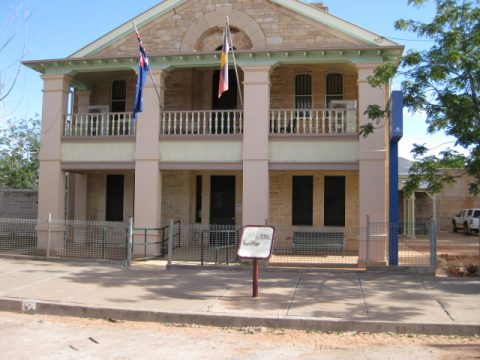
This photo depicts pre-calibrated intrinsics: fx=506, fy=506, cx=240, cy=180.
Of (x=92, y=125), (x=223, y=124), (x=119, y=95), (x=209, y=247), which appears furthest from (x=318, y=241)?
(x=119, y=95)

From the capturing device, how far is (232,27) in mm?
15891

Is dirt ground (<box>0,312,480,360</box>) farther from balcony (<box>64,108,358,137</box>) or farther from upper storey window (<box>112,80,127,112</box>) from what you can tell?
upper storey window (<box>112,80,127,112</box>)

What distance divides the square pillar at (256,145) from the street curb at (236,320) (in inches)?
262

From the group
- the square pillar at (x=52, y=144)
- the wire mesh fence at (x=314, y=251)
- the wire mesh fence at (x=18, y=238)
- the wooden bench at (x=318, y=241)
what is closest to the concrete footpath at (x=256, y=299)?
the wire mesh fence at (x=314, y=251)

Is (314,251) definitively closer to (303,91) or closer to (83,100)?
Answer: (303,91)

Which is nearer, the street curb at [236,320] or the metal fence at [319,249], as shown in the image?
the street curb at [236,320]

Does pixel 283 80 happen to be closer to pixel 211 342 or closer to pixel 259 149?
pixel 259 149

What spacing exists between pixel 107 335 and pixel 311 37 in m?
11.1

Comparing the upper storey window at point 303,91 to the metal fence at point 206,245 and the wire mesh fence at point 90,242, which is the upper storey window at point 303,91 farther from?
the wire mesh fence at point 90,242

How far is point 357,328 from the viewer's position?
760 cm

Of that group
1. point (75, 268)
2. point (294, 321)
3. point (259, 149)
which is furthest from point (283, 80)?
point (294, 321)

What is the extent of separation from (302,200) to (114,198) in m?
7.19

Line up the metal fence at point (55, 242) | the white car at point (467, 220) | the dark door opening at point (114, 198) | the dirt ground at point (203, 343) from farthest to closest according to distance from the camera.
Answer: the white car at point (467, 220) < the dark door opening at point (114, 198) < the metal fence at point (55, 242) < the dirt ground at point (203, 343)

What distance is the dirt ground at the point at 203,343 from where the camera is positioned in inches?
253
